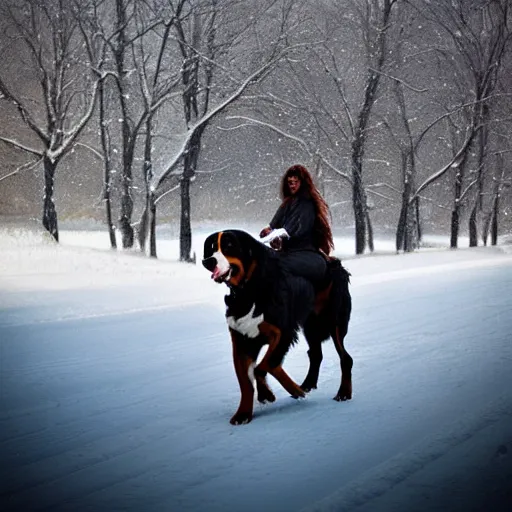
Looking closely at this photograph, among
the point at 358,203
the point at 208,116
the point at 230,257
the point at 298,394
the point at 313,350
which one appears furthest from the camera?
the point at 358,203

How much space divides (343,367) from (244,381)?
984mm

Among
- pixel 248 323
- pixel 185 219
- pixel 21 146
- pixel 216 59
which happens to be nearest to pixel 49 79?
pixel 21 146

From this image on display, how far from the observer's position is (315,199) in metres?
4.87

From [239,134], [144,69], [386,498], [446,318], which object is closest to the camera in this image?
[386,498]

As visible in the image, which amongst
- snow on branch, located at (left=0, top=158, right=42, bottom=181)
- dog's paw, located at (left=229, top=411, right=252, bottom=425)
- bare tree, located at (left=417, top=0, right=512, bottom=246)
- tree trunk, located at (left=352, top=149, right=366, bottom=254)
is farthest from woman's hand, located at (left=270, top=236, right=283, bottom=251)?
bare tree, located at (left=417, top=0, right=512, bottom=246)

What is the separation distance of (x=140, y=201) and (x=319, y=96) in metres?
7.01

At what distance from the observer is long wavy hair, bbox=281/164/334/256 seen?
487 cm

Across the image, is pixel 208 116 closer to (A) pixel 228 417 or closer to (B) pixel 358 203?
(B) pixel 358 203

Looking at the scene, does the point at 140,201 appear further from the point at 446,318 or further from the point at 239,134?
the point at 446,318

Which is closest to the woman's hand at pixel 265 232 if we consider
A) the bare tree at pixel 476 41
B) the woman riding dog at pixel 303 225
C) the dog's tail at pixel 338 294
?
the woman riding dog at pixel 303 225

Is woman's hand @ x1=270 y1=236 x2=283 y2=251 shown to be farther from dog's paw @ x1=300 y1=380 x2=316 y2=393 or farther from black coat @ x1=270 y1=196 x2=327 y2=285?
dog's paw @ x1=300 y1=380 x2=316 y2=393

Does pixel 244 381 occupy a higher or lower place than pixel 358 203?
lower

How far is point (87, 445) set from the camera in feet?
12.7

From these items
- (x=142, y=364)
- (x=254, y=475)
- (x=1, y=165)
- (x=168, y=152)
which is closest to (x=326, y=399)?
(x=254, y=475)
